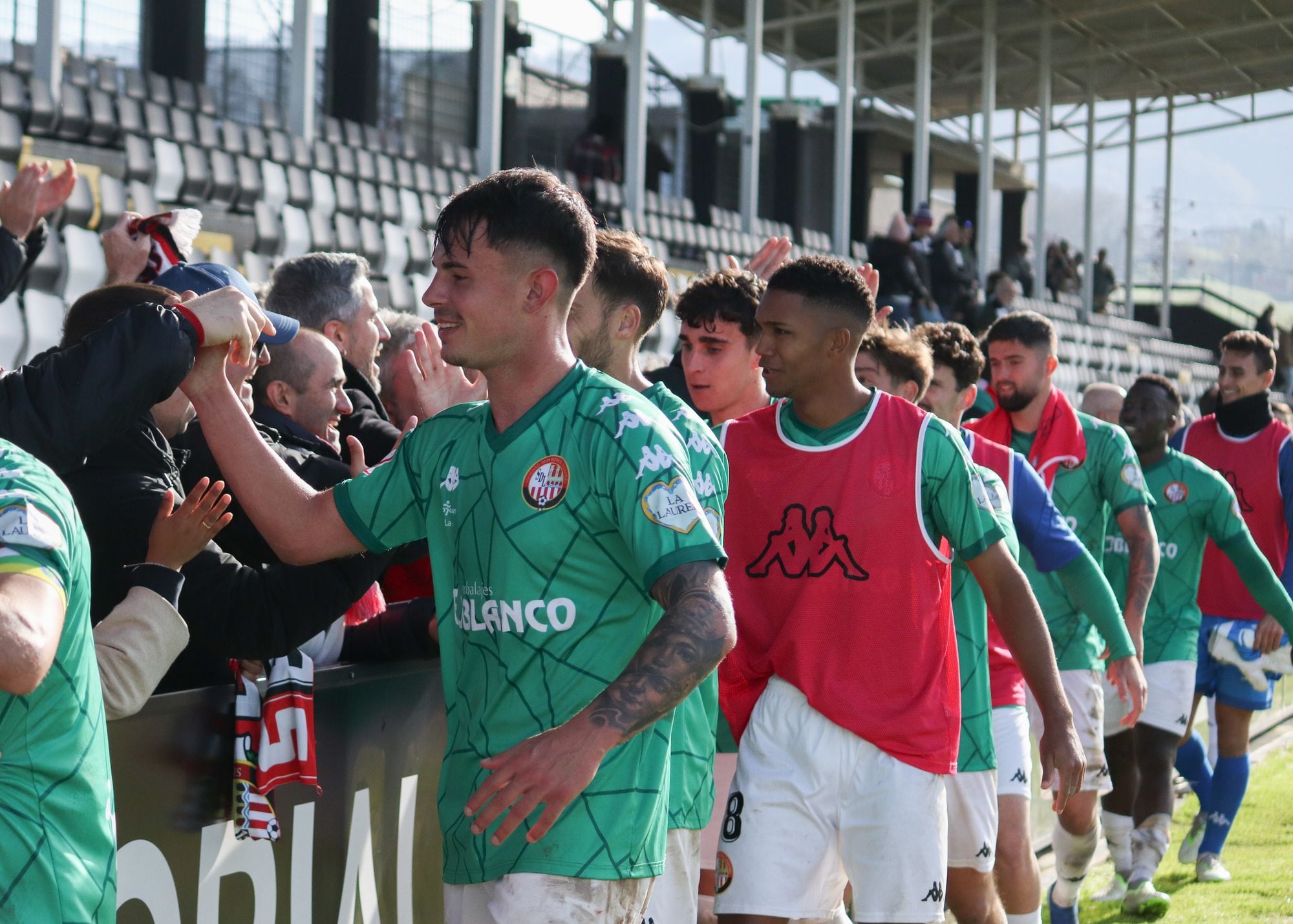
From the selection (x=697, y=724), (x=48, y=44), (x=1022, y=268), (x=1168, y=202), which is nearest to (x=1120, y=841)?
(x=697, y=724)

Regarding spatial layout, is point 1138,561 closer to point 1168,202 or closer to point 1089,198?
point 1089,198

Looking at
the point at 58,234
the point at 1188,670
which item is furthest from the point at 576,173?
the point at 1188,670

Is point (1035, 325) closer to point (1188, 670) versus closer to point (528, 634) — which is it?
point (1188, 670)

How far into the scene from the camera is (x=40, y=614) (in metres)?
1.60

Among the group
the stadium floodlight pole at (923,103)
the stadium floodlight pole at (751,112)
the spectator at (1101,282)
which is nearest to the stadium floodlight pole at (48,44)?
the stadium floodlight pole at (751,112)

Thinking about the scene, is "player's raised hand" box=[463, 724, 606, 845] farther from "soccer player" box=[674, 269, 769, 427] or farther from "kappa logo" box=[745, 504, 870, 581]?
"soccer player" box=[674, 269, 769, 427]

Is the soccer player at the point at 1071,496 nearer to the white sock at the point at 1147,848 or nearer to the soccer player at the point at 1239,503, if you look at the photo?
the white sock at the point at 1147,848

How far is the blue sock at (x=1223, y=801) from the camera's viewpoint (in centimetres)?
659

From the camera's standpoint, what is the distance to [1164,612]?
6.50 metres

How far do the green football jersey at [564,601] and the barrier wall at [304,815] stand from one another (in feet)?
2.26

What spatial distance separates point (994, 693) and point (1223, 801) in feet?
9.22

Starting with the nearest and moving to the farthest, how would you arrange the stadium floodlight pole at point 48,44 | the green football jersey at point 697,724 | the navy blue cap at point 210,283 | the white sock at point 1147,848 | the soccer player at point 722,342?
the green football jersey at point 697,724, the navy blue cap at point 210,283, the soccer player at point 722,342, the white sock at point 1147,848, the stadium floodlight pole at point 48,44

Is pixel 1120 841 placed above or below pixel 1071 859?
below

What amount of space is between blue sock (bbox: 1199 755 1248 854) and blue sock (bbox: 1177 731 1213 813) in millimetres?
336
